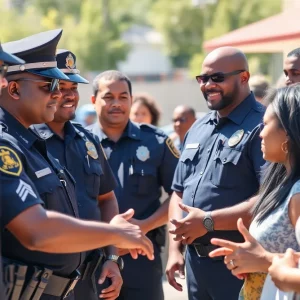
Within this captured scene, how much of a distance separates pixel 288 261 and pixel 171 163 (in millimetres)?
2576

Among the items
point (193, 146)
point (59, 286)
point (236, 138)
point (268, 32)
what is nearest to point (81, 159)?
point (193, 146)

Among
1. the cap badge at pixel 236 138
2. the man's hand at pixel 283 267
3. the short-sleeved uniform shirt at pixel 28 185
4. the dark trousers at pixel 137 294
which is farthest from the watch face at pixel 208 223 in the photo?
the man's hand at pixel 283 267

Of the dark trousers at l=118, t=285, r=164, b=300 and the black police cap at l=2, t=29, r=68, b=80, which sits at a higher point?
the black police cap at l=2, t=29, r=68, b=80

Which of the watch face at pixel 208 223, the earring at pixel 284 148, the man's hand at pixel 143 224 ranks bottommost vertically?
the man's hand at pixel 143 224

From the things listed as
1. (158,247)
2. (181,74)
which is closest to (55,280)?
(158,247)

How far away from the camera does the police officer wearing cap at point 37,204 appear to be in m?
3.20

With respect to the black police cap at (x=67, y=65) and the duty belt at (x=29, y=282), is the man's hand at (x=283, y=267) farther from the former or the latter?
the black police cap at (x=67, y=65)

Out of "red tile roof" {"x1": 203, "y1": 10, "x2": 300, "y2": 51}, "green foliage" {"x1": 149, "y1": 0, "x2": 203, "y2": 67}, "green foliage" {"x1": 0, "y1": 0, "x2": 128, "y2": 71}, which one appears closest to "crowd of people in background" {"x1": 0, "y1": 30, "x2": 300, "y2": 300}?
"red tile roof" {"x1": 203, "y1": 10, "x2": 300, "y2": 51}

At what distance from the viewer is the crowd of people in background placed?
10.8 feet

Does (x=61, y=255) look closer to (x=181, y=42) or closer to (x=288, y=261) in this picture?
(x=288, y=261)

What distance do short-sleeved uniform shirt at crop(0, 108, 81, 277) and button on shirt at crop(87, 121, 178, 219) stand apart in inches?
62.3

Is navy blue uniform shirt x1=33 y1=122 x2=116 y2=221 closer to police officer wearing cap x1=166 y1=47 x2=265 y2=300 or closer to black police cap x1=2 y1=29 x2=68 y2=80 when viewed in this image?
police officer wearing cap x1=166 y1=47 x2=265 y2=300

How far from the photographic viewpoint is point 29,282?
3457 mm

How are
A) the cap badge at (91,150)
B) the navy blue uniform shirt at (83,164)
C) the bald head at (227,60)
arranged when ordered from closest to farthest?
1. the navy blue uniform shirt at (83,164)
2. the cap badge at (91,150)
3. the bald head at (227,60)
